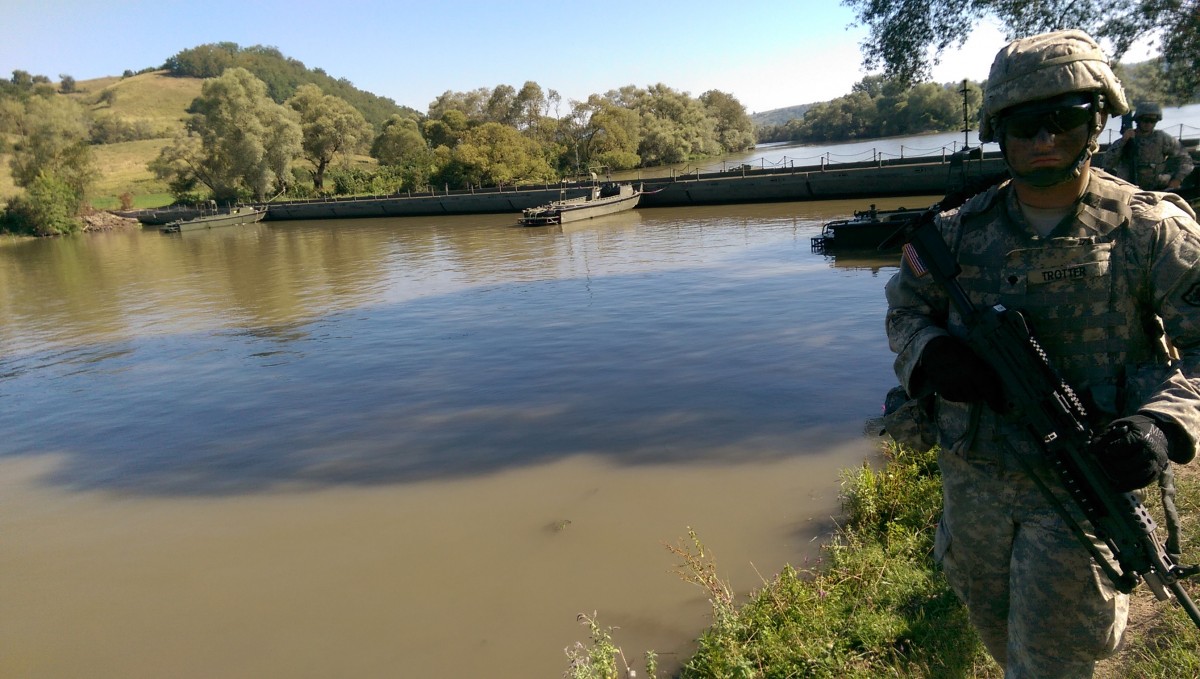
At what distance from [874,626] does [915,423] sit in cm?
166

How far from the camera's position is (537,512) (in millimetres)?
6355

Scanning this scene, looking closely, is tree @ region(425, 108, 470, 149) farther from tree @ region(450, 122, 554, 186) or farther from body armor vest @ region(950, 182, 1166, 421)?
body armor vest @ region(950, 182, 1166, 421)

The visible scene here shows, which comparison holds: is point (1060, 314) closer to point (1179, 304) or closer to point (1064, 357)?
point (1064, 357)

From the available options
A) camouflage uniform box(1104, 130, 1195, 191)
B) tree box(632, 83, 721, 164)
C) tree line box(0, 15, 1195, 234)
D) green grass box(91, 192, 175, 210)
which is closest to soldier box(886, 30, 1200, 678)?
camouflage uniform box(1104, 130, 1195, 191)

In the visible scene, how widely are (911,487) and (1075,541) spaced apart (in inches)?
131

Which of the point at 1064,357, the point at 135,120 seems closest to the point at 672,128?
the point at 1064,357

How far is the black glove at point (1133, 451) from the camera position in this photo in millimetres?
1820

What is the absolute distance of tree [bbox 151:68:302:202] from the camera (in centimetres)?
6009

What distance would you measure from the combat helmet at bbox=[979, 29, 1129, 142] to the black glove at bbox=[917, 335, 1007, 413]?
0.74 m

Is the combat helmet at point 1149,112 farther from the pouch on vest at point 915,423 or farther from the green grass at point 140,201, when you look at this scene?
the green grass at point 140,201

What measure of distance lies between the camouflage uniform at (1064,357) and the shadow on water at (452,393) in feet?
15.4

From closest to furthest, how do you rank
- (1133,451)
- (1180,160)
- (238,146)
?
(1133,451)
(1180,160)
(238,146)

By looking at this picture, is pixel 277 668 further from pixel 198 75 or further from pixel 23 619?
pixel 198 75

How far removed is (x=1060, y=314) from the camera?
2.19 meters
